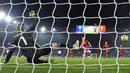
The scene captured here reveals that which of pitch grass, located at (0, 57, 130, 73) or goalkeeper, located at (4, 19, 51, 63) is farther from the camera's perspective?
goalkeeper, located at (4, 19, 51, 63)

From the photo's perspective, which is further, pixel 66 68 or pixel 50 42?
pixel 50 42

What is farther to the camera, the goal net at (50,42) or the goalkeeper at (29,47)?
the goalkeeper at (29,47)

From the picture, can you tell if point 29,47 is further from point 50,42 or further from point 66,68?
point 66,68

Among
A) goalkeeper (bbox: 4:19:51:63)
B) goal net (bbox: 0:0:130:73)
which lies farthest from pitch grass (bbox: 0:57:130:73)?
goalkeeper (bbox: 4:19:51:63)

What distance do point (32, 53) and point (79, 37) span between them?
16077mm

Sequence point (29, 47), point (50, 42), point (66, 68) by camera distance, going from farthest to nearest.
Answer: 1. point (29, 47)
2. point (50, 42)
3. point (66, 68)

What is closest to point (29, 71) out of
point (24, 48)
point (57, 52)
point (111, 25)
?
point (24, 48)

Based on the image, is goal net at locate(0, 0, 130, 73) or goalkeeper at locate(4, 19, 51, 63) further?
goalkeeper at locate(4, 19, 51, 63)

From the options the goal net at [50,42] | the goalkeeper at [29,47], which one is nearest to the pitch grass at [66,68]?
the goal net at [50,42]

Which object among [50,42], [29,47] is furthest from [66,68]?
[29,47]

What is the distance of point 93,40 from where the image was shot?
2097cm

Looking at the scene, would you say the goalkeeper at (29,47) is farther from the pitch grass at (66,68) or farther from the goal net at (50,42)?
the pitch grass at (66,68)

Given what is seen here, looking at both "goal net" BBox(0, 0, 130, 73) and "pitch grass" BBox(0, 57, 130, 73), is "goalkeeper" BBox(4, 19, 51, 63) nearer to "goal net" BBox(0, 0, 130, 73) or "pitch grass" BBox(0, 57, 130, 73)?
"goal net" BBox(0, 0, 130, 73)

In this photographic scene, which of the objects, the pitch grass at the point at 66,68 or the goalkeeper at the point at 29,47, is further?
the goalkeeper at the point at 29,47
